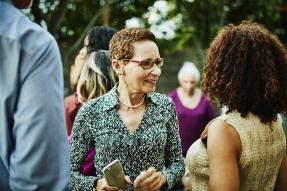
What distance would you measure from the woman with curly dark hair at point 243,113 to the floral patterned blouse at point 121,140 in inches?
9.7

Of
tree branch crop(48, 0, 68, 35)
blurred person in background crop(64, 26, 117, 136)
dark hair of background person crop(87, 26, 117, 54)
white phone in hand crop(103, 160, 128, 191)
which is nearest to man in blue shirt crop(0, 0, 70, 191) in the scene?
white phone in hand crop(103, 160, 128, 191)

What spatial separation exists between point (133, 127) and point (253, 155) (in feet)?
2.32

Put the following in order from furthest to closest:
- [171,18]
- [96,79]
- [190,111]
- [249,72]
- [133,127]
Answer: [171,18] → [190,111] → [96,79] → [133,127] → [249,72]

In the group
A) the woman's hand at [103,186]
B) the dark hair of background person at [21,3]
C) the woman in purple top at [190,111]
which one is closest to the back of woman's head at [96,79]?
the woman's hand at [103,186]

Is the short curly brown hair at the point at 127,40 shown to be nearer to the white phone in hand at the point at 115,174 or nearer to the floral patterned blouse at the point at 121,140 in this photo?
the floral patterned blouse at the point at 121,140

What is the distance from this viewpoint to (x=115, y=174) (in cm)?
276

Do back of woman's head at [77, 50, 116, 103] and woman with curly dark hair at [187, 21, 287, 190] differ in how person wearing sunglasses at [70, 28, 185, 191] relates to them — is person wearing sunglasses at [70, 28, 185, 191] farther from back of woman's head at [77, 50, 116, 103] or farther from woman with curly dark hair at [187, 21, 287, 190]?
back of woman's head at [77, 50, 116, 103]

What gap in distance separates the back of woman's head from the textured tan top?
3.56ft

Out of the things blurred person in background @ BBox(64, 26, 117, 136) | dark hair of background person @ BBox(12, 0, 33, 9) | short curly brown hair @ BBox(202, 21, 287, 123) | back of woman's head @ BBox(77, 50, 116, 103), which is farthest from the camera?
blurred person in background @ BBox(64, 26, 117, 136)

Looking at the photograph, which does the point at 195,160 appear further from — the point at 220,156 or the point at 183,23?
the point at 183,23

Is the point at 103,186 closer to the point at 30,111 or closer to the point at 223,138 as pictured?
the point at 223,138

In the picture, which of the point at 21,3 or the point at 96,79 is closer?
the point at 21,3

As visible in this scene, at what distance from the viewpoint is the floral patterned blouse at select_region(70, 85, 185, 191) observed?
3008 millimetres

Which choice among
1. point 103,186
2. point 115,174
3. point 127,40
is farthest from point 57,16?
point 115,174
